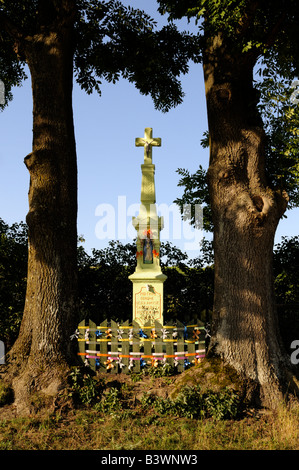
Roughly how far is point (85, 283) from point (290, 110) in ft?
26.0

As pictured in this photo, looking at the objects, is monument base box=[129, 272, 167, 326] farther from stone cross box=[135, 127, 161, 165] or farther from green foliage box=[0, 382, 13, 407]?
green foliage box=[0, 382, 13, 407]

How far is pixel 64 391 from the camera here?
22.5 feet

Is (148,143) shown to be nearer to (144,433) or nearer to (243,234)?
(243,234)

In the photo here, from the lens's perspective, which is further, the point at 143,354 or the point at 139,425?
the point at 143,354

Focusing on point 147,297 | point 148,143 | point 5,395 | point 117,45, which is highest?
point 117,45

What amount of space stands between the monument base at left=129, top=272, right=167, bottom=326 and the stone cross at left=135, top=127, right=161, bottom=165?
11.3 feet

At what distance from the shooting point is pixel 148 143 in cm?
1240

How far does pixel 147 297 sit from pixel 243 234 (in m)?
4.78

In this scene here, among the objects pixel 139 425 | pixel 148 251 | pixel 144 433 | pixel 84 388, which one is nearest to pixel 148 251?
pixel 148 251

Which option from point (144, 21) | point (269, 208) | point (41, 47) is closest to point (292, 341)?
point (269, 208)

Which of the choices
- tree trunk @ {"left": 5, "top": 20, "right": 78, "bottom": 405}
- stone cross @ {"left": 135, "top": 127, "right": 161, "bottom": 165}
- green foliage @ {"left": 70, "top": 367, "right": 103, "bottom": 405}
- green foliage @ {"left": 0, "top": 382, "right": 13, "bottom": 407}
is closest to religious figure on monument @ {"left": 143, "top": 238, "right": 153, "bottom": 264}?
stone cross @ {"left": 135, "top": 127, "right": 161, "bottom": 165}

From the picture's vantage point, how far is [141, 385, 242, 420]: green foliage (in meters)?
6.30

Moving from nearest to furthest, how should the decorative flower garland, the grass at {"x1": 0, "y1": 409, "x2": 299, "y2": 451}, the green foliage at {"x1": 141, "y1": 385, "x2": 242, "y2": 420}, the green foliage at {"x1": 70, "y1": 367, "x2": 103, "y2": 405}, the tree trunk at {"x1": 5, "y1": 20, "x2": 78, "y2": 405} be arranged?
the grass at {"x1": 0, "y1": 409, "x2": 299, "y2": 451} < the green foliage at {"x1": 141, "y1": 385, "x2": 242, "y2": 420} < the green foliage at {"x1": 70, "y1": 367, "x2": 103, "y2": 405} < the tree trunk at {"x1": 5, "y1": 20, "x2": 78, "y2": 405} < the decorative flower garland

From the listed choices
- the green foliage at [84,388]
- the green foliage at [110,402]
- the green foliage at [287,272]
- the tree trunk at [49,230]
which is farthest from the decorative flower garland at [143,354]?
the green foliage at [287,272]
